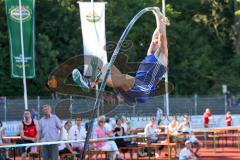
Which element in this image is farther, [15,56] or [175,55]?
[175,55]

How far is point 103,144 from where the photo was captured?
57.9 ft

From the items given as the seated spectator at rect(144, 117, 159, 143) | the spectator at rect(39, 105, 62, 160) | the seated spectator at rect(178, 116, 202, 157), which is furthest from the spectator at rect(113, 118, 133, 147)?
the spectator at rect(39, 105, 62, 160)

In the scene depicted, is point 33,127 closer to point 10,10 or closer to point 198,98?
point 10,10

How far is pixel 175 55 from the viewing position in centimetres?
4422

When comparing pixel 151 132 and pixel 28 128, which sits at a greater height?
pixel 28 128

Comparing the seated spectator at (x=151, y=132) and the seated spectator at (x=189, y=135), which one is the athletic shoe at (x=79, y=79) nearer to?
the seated spectator at (x=151, y=132)

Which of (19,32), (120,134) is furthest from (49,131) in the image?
(19,32)

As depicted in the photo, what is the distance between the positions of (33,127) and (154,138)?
5.42 m

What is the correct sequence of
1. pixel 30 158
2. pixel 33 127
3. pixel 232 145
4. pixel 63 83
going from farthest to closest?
pixel 232 145, pixel 30 158, pixel 33 127, pixel 63 83

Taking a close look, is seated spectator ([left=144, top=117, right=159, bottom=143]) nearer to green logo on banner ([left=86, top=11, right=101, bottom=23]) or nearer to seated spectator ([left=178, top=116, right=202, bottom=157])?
seated spectator ([left=178, top=116, right=202, bottom=157])

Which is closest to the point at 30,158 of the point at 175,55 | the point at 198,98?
the point at 198,98

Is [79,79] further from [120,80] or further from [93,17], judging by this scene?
[93,17]

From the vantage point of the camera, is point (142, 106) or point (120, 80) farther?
point (142, 106)

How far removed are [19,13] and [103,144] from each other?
9447 mm
